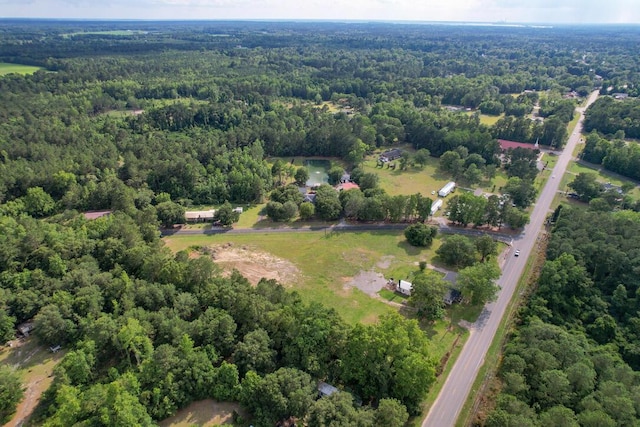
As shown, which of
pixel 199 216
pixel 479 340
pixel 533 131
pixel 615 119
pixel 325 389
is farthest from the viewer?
pixel 615 119

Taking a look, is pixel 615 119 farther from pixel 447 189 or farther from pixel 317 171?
pixel 317 171

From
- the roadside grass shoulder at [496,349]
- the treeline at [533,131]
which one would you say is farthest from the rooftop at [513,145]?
the roadside grass shoulder at [496,349]

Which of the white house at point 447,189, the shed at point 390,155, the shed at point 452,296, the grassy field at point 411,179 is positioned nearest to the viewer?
the shed at point 452,296

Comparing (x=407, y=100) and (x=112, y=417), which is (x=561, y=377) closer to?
(x=112, y=417)

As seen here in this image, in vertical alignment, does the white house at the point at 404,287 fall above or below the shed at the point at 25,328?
below

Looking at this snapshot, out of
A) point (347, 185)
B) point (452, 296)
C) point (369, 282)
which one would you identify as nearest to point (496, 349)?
point (452, 296)

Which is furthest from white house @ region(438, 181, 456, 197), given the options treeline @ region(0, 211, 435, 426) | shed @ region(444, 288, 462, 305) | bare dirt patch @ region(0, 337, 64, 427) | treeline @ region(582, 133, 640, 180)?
bare dirt patch @ region(0, 337, 64, 427)

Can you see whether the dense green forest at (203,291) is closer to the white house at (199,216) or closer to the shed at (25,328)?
the shed at (25,328)
